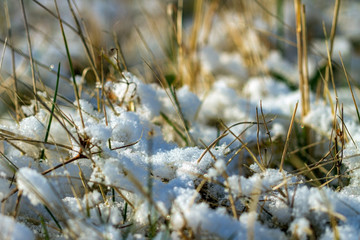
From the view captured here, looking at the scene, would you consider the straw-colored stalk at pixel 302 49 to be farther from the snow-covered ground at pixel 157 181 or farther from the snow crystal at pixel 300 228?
the snow crystal at pixel 300 228

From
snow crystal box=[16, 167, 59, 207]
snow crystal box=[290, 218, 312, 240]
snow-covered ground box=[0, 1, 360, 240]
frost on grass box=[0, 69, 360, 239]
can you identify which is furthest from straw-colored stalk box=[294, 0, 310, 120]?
snow crystal box=[16, 167, 59, 207]

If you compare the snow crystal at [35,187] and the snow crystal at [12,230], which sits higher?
the snow crystal at [35,187]

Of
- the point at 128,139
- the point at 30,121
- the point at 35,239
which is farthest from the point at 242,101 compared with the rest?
the point at 35,239

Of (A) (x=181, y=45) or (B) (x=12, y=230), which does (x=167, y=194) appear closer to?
(B) (x=12, y=230)

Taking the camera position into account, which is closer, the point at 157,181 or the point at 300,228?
the point at 300,228

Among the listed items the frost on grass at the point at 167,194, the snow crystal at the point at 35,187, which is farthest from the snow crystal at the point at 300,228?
the snow crystal at the point at 35,187

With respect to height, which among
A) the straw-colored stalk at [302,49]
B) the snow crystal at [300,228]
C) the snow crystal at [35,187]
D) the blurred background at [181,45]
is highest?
the blurred background at [181,45]

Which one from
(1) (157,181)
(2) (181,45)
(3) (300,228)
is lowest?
(3) (300,228)

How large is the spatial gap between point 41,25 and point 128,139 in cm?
288

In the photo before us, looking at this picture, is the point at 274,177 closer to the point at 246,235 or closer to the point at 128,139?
the point at 246,235

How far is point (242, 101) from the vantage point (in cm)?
131

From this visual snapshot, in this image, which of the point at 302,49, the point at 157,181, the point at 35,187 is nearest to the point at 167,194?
the point at 157,181

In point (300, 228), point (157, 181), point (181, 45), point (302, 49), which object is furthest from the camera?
point (181, 45)

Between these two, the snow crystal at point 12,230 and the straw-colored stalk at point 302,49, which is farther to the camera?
Answer: the straw-colored stalk at point 302,49
